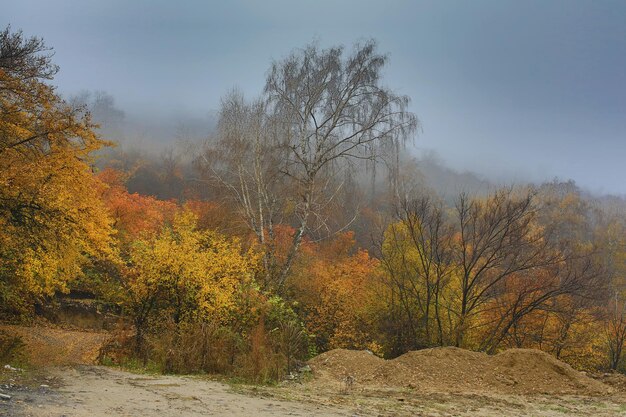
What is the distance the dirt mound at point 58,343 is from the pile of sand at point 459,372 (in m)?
7.42

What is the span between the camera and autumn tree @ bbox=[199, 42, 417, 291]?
20.2 m

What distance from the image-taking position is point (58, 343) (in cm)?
1802

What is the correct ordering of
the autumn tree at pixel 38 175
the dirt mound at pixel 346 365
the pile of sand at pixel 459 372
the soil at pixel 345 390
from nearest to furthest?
the soil at pixel 345 390, the autumn tree at pixel 38 175, the pile of sand at pixel 459 372, the dirt mound at pixel 346 365

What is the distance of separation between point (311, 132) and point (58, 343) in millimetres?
13705

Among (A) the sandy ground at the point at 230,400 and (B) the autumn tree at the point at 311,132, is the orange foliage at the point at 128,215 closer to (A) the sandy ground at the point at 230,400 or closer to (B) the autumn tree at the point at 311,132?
(B) the autumn tree at the point at 311,132

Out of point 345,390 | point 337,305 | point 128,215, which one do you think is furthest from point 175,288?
point 128,215

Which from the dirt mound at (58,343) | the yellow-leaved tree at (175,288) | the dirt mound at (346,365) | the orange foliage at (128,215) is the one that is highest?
the orange foliage at (128,215)

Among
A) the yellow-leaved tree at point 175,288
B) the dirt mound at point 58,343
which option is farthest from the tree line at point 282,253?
the dirt mound at point 58,343

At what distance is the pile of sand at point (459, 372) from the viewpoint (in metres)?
13.2

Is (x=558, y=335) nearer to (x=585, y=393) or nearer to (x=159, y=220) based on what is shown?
(x=585, y=393)

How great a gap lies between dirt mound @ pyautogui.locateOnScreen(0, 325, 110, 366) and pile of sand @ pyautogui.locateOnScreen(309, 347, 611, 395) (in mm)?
7417

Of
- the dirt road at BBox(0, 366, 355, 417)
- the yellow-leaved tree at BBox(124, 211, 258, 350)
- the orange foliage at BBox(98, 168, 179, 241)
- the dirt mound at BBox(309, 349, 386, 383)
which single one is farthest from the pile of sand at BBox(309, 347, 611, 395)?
the orange foliage at BBox(98, 168, 179, 241)

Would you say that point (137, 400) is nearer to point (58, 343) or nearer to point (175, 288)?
point (175, 288)

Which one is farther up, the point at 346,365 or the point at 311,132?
the point at 311,132
